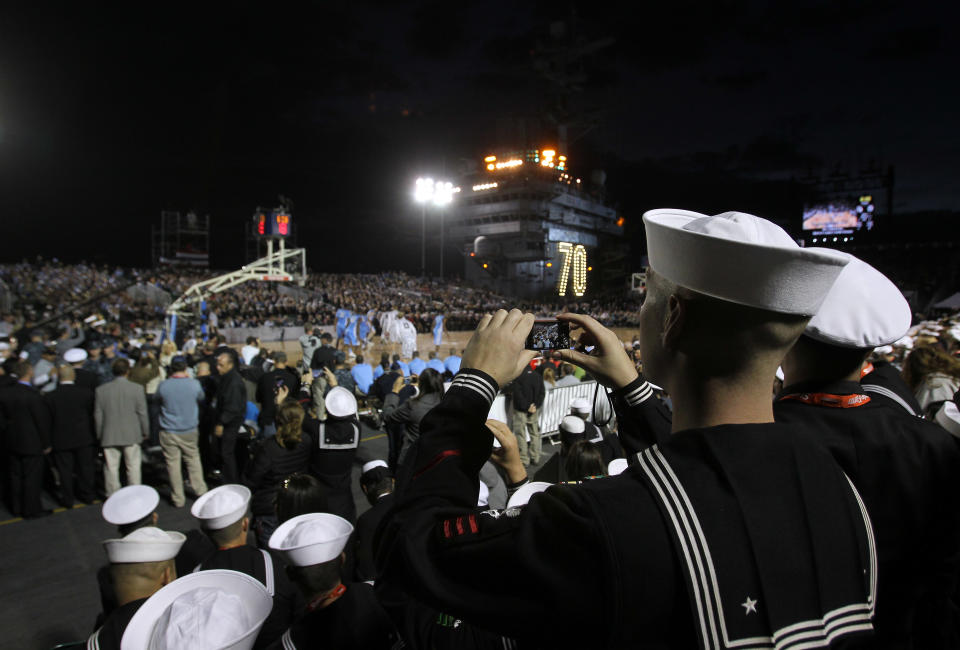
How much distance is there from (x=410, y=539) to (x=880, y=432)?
1360 millimetres

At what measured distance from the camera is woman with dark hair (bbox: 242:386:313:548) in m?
4.95

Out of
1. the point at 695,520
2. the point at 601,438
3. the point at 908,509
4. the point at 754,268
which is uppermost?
the point at 754,268

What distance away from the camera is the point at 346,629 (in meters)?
2.08

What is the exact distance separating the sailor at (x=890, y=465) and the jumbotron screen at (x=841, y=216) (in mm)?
63069

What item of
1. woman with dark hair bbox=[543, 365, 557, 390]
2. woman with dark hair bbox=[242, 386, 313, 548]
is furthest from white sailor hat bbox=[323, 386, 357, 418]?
woman with dark hair bbox=[543, 365, 557, 390]

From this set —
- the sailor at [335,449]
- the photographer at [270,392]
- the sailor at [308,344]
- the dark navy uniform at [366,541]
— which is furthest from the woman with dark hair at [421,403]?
the sailor at [308,344]

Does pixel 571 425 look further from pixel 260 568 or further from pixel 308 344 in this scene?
pixel 308 344

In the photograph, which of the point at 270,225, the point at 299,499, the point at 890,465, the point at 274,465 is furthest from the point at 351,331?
the point at 890,465

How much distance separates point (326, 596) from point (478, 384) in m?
1.86

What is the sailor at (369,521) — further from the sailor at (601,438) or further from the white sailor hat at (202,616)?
the sailor at (601,438)

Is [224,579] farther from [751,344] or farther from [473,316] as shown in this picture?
[473,316]

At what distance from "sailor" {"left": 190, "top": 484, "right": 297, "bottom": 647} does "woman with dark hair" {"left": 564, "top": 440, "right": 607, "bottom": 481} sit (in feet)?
6.98

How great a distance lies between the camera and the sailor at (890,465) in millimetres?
1160

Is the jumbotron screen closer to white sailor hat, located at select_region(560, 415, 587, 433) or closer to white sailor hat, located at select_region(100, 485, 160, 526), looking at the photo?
white sailor hat, located at select_region(560, 415, 587, 433)
